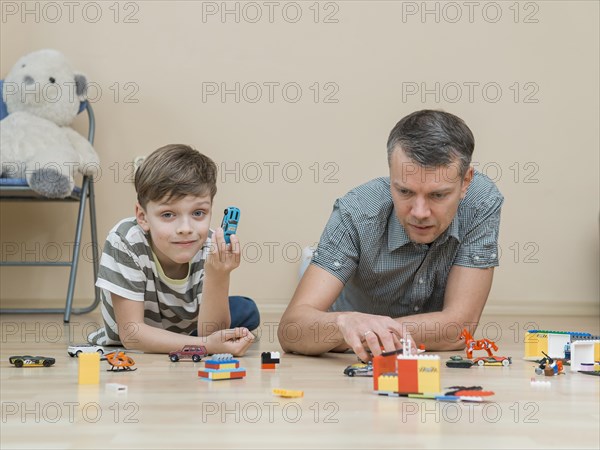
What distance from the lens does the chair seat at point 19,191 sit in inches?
102

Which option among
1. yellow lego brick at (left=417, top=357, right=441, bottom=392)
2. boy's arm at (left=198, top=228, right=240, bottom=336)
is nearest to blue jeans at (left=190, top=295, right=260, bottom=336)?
boy's arm at (left=198, top=228, right=240, bottom=336)

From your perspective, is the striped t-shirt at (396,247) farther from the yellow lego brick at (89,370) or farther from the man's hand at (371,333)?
the yellow lego brick at (89,370)

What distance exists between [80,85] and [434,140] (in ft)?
5.90

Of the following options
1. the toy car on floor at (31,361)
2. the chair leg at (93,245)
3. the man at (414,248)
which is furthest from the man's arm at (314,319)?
the chair leg at (93,245)

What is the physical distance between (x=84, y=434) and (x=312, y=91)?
2.40 m

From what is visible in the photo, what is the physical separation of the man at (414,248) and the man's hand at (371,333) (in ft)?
0.40

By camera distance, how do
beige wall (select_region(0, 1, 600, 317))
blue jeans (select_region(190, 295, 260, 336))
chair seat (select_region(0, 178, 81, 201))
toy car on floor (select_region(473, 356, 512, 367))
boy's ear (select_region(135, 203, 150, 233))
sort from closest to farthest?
toy car on floor (select_region(473, 356, 512, 367))
boy's ear (select_region(135, 203, 150, 233))
blue jeans (select_region(190, 295, 260, 336))
chair seat (select_region(0, 178, 81, 201))
beige wall (select_region(0, 1, 600, 317))

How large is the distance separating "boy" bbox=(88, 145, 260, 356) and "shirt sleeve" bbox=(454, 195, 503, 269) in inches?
17.8

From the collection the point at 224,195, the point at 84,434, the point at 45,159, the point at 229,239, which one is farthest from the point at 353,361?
the point at 224,195

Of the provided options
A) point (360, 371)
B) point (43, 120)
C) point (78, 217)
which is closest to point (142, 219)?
point (360, 371)

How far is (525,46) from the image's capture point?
3.22 meters

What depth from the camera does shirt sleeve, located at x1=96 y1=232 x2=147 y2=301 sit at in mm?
1671

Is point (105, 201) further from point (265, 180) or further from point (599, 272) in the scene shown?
point (599, 272)

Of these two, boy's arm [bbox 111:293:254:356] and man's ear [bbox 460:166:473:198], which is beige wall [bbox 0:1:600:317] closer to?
boy's arm [bbox 111:293:254:356]
